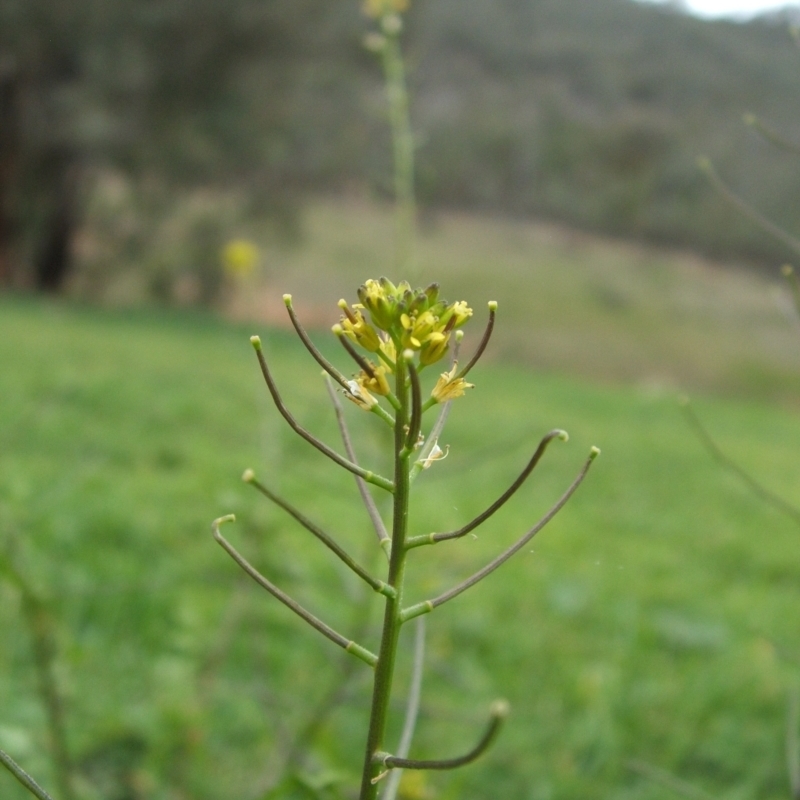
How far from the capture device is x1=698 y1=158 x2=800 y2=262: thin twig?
2.53 ft

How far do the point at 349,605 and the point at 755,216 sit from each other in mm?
1814

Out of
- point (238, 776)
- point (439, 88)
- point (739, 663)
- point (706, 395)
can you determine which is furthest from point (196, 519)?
point (439, 88)

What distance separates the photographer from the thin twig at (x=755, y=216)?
30.4 inches

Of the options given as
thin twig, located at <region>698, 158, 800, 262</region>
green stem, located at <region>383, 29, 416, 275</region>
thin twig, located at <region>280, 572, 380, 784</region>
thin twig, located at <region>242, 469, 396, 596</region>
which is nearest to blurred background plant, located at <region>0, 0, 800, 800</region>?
thin twig, located at <region>280, 572, 380, 784</region>

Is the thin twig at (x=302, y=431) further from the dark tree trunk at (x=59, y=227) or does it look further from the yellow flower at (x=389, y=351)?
the dark tree trunk at (x=59, y=227)

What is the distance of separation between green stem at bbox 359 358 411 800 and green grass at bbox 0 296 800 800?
0.48 meters

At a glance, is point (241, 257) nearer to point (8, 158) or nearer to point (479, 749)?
point (8, 158)

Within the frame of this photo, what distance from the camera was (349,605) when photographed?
243 centimetres

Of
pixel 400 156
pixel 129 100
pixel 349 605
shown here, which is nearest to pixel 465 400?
pixel 349 605

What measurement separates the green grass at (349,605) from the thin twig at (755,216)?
34 cm

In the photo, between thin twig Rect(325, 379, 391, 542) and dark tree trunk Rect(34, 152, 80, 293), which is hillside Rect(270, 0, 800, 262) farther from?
thin twig Rect(325, 379, 391, 542)

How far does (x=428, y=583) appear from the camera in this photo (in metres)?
1.20

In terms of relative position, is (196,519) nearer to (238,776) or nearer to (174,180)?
(238,776)

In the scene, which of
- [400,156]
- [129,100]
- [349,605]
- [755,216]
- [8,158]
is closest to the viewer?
[755,216]
